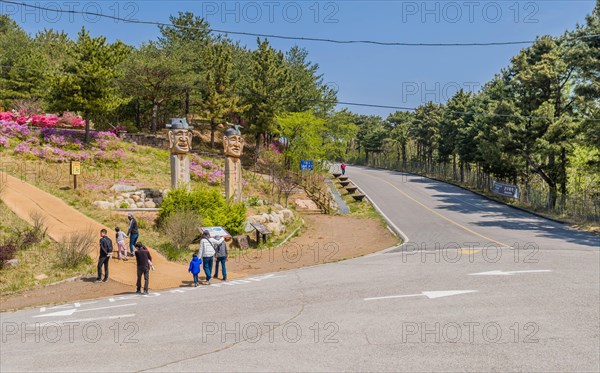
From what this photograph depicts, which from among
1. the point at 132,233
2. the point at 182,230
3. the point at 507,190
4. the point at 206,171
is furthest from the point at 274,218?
the point at 507,190

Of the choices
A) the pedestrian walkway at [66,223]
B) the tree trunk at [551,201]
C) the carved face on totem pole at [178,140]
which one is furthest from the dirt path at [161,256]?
the tree trunk at [551,201]

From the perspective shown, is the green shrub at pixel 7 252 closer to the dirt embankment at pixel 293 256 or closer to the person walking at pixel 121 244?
the dirt embankment at pixel 293 256

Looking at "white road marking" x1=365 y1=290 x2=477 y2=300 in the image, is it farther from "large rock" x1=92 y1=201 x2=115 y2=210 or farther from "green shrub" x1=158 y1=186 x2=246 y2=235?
"large rock" x1=92 y1=201 x2=115 y2=210

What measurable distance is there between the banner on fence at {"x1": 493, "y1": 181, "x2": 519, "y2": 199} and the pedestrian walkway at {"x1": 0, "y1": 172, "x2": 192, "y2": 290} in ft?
112

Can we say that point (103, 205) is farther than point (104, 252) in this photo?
Yes

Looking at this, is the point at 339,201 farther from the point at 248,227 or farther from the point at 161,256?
the point at 161,256

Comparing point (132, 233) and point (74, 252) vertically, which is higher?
point (132, 233)

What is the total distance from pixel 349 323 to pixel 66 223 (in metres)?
16.0

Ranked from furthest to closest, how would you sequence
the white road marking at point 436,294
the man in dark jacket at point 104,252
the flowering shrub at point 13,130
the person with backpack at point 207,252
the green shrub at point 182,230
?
the flowering shrub at point 13,130 < the green shrub at point 182,230 < the man in dark jacket at point 104,252 < the person with backpack at point 207,252 < the white road marking at point 436,294

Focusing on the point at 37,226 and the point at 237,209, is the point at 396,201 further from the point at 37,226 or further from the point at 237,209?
the point at 37,226

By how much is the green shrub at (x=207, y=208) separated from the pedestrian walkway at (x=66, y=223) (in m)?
2.68

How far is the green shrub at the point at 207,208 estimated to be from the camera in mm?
22672

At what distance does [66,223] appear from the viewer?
2047cm

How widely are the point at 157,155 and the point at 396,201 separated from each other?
875 inches
